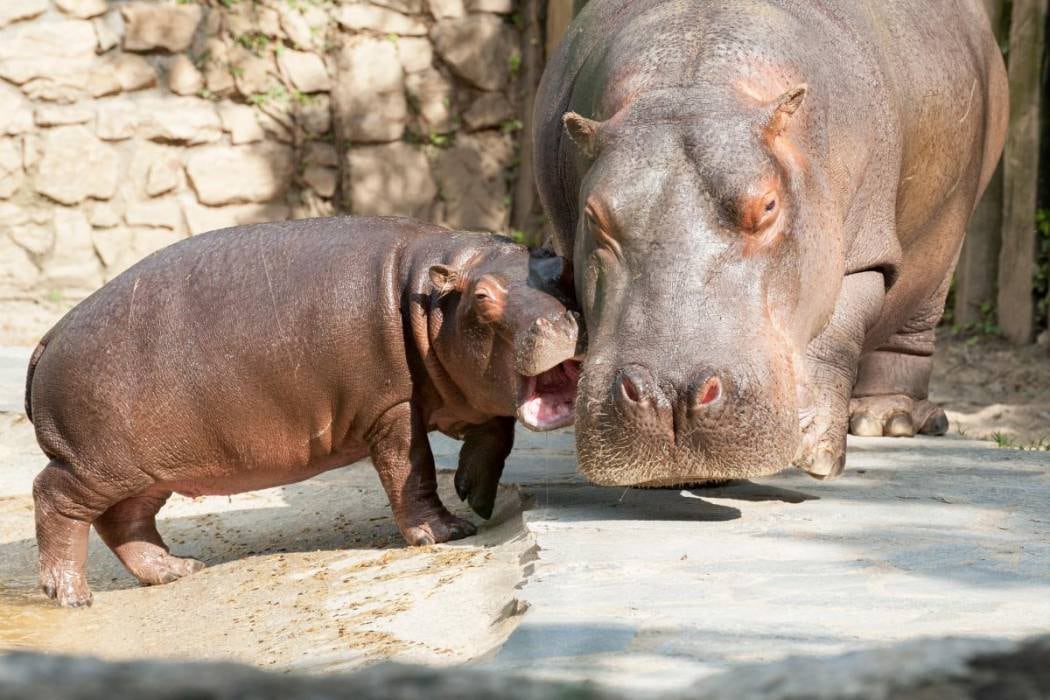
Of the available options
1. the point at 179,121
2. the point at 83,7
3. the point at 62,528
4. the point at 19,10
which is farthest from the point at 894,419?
the point at 19,10

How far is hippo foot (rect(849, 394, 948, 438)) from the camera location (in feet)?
21.1

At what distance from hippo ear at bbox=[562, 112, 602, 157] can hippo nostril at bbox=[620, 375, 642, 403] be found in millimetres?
844

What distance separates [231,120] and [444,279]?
20.5 ft

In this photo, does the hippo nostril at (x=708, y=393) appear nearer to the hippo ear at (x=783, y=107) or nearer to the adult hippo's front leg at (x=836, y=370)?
the adult hippo's front leg at (x=836, y=370)

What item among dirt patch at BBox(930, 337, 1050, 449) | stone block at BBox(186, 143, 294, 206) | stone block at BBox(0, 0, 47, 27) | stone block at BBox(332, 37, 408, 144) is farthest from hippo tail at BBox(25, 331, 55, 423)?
stone block at BBox(332, 37, 408, 144)

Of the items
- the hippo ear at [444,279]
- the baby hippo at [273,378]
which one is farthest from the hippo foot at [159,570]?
the hippo ear at [444,279]

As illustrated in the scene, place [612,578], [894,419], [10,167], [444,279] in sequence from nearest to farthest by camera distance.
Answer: [612,578] < [444,279] < [894,419] < [10,167]

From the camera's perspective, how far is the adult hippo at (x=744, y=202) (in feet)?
12.4

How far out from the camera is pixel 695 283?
385 centimetres

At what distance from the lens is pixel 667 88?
437cm

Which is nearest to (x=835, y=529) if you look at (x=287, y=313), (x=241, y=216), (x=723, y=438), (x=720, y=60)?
(x=723, y=438)

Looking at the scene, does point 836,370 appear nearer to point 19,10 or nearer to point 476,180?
point 476,180

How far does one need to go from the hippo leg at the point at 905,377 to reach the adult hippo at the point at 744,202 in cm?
78

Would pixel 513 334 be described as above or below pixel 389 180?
above
